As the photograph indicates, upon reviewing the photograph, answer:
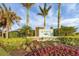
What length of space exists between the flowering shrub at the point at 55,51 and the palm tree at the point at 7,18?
301mm

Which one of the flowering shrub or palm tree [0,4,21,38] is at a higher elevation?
palm tree [0,4,21,38]

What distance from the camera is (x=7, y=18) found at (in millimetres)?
1841

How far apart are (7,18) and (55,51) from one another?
51cm

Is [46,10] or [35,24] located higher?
[46,10]

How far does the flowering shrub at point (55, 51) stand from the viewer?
178cm

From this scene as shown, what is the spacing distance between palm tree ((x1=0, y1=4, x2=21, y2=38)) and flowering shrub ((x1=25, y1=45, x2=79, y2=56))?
301 millimetres

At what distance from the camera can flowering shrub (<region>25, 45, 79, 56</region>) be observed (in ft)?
5.85

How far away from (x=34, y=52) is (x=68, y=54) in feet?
0.96

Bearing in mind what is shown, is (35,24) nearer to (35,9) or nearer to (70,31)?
(35,9)

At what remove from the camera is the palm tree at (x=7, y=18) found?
1830mm

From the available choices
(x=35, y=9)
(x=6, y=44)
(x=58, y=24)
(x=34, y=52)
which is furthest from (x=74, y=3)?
(x=6, y=44)

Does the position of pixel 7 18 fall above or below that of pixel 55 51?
above

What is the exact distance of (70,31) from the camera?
1813 millimetres

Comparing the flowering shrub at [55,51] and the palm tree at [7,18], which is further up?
the palm tree at [7,18]
